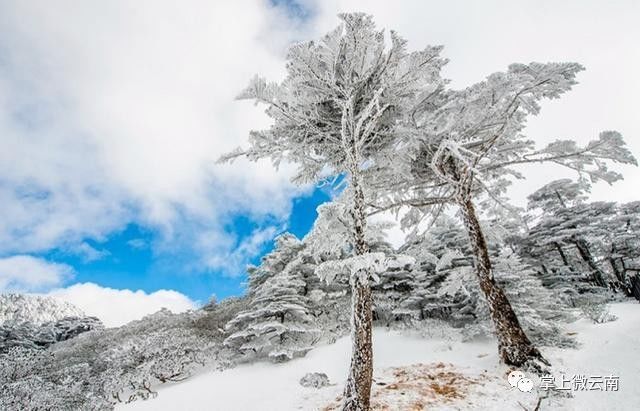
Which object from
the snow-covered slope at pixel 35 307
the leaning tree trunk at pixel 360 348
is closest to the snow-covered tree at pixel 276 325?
the leaning tree trunk at pixel 360 348

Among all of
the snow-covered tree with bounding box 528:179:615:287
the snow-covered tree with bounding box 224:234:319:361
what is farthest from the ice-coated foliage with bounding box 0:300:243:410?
the snow-covered tree with bounding box 528:179:615:287

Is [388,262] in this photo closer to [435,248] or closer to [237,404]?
[237,404]

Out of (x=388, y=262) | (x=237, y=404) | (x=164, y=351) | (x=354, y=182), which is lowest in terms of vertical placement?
(x=237, y=404)

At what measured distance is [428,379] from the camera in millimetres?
7340

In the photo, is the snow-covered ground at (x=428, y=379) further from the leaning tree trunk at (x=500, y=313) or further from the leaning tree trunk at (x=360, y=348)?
the leaning tree trunk at (x=360, y=348)

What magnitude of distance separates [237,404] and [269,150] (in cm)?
639

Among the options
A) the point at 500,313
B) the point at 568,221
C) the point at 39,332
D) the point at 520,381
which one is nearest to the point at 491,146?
the point at 500,313

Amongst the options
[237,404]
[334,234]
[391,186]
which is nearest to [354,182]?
[334,234]

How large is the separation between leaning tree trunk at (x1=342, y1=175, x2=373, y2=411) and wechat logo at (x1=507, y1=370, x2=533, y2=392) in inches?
128

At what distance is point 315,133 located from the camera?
783 centimetres

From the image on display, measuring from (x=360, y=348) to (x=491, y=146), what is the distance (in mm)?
6870

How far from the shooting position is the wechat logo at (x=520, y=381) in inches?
244

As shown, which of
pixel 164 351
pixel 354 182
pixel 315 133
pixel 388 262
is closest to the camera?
pixel 388 262

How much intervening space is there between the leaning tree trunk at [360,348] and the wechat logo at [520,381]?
3.26 metres
